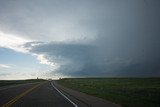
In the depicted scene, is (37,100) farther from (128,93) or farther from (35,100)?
(128,93)

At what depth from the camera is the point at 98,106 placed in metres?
15.7

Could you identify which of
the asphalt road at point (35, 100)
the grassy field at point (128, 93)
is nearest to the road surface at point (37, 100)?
the asphalt road at point (35, 100)

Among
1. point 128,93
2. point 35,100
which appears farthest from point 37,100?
point 128,93

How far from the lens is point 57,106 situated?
15430 mm

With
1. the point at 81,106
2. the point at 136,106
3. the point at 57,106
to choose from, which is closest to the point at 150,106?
the point at 136,106

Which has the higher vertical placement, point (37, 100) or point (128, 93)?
point (128, 93)

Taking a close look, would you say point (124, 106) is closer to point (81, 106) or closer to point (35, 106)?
point (81, 106)

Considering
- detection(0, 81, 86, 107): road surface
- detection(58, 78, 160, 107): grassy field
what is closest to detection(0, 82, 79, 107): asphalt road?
detection(0, 81, 86, 107): road surface

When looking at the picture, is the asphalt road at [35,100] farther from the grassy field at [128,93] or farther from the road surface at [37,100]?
the grassy field at [128,93]

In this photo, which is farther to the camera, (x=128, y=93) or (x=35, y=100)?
(x=128, y=93)

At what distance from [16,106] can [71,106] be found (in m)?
3.46

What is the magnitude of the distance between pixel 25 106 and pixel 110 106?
213 inches

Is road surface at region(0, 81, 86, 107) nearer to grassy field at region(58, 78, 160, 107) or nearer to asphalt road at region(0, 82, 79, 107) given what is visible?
asphalt road at region(0, 82, 79, 107)

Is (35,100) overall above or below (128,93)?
below
